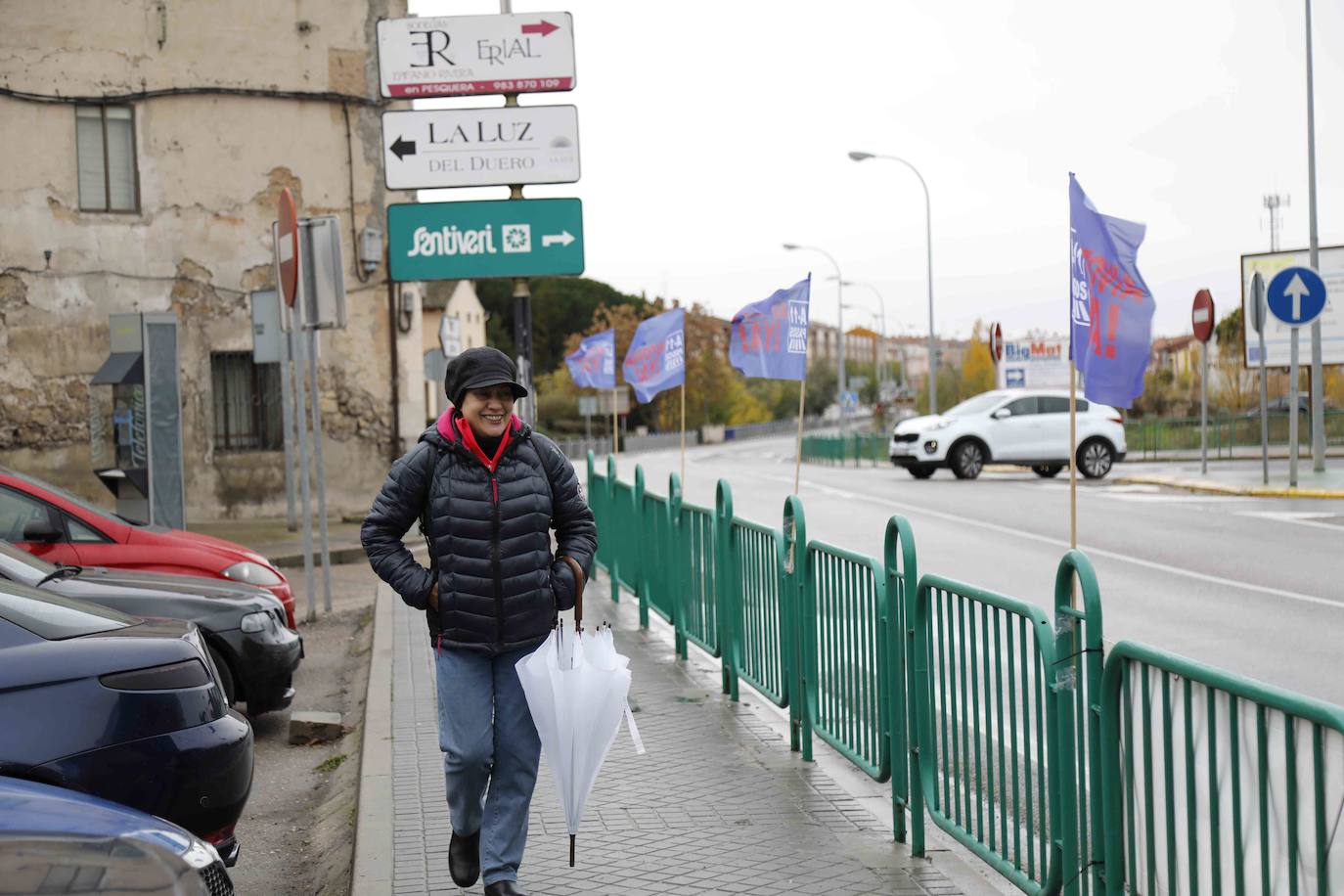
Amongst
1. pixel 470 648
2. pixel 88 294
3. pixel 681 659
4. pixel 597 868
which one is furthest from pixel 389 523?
pixel 88 294

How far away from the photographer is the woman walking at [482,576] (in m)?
4.78

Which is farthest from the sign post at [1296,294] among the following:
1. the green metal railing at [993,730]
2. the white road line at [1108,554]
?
the green metal railing at [993,730]

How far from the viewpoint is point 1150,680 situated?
343cm

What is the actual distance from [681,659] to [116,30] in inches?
559

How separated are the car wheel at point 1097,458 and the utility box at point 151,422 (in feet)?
65.3

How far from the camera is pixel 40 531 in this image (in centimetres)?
821

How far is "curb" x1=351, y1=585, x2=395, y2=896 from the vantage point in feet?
16.7

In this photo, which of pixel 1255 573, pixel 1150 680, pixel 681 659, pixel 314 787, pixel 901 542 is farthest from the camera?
pixel 1255 573

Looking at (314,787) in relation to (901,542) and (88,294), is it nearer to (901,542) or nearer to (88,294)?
(901,542)

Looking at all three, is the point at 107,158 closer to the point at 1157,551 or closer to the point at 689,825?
the point at 1157,551

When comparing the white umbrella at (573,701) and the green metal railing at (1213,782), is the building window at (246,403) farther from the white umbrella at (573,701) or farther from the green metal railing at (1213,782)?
the green metal railing at (1213,782)

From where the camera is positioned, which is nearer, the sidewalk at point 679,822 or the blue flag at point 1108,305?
the sidewalk at point 679,822

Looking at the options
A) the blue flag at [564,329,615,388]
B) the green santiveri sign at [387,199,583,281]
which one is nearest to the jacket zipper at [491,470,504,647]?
the green santiveri sign at [387,199,583,281]

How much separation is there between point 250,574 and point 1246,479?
20.5 meters
